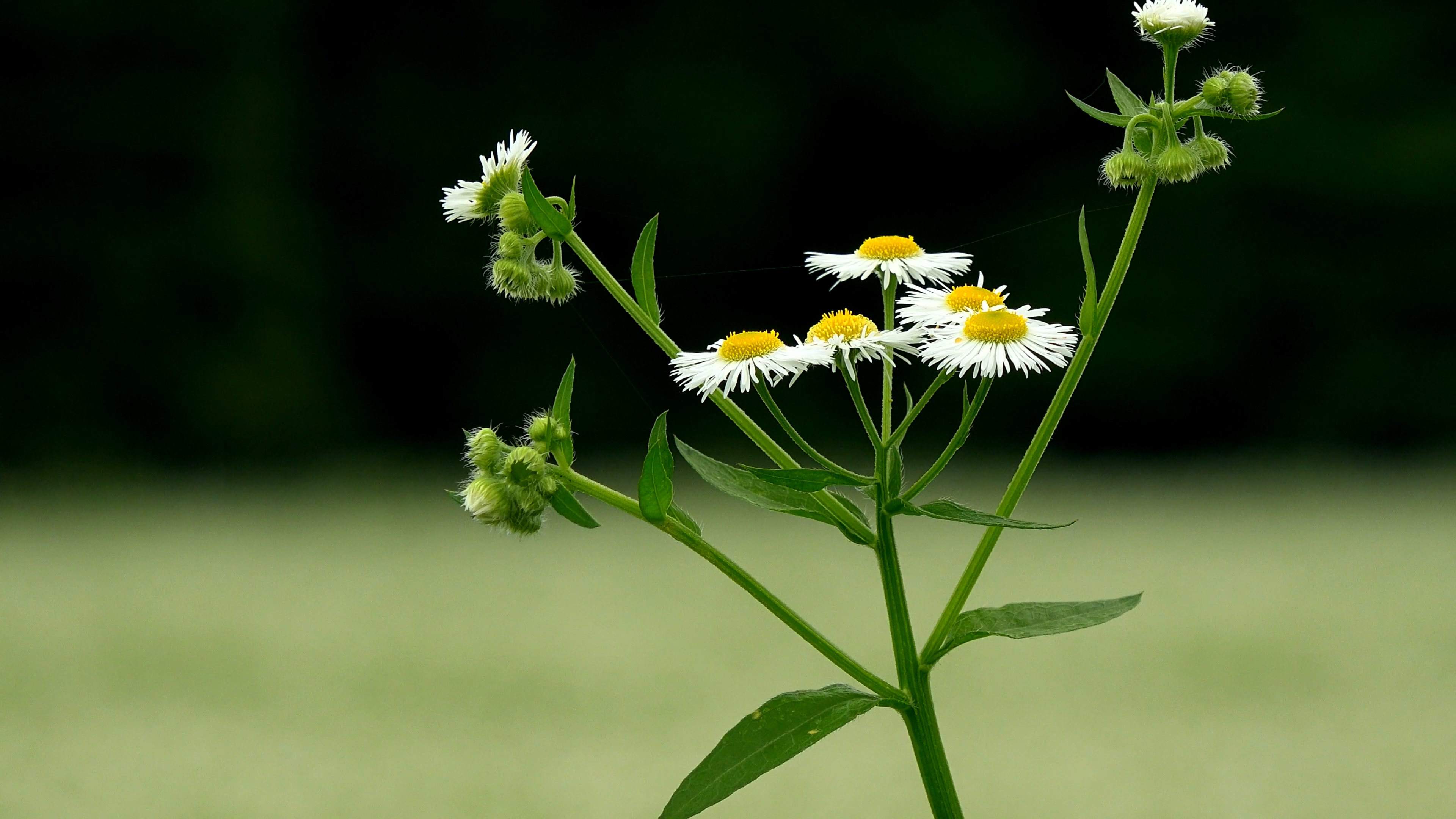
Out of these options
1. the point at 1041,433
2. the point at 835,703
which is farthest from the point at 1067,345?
the point at 835,703

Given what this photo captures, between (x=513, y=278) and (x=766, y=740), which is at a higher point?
(x=513, y=278)

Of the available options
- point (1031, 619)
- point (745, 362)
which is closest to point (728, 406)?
point (745, 362)

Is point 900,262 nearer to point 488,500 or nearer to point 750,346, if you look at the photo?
point 750,346

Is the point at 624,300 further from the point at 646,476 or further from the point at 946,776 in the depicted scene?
the point at 946,776

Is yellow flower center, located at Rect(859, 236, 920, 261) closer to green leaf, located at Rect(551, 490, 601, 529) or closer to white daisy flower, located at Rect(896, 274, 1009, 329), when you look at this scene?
white daisy flower, located at Rect(896, 274, 1009, 329)

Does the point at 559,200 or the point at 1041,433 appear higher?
the point at 559,200

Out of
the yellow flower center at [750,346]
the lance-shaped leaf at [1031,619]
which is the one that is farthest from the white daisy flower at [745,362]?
the lance-shaped leaf at [1031,619]

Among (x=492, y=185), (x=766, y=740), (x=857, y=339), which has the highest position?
(x=492, y=185)
